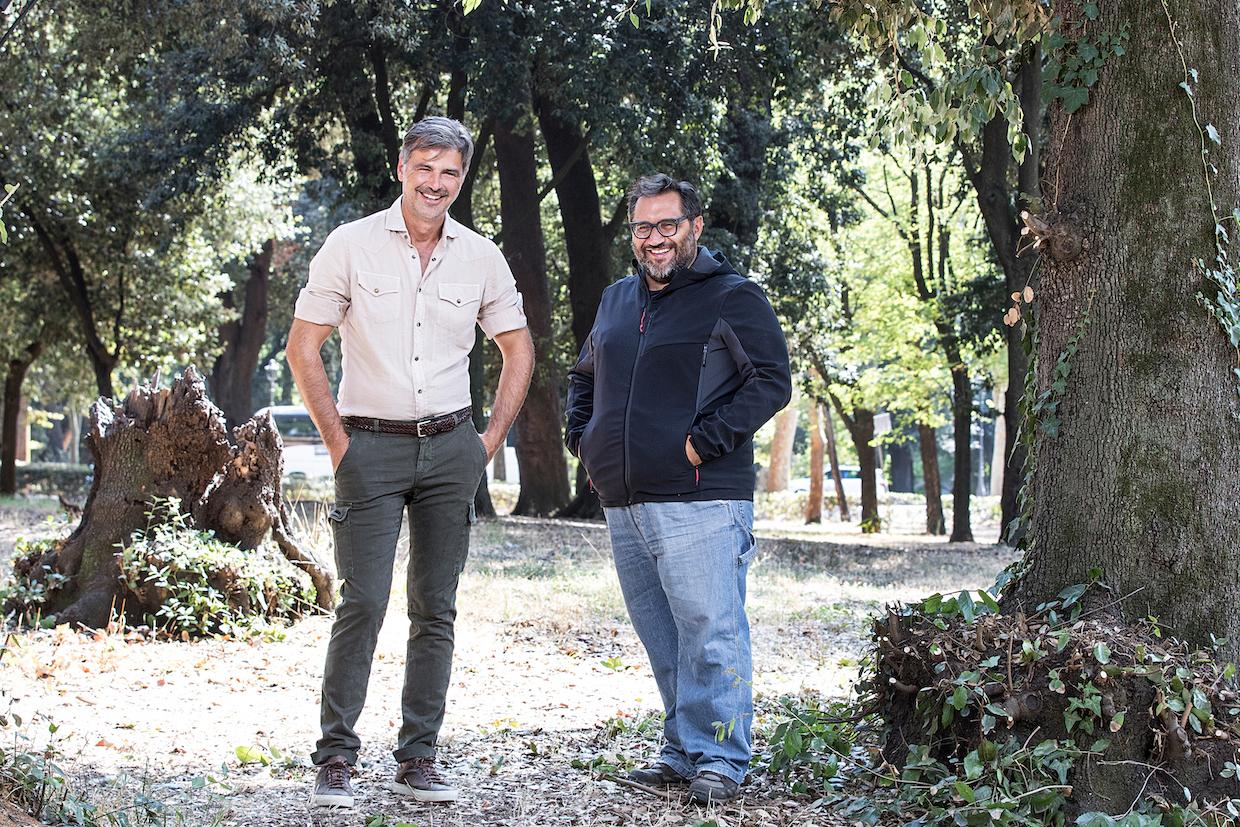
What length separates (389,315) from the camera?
4.66m

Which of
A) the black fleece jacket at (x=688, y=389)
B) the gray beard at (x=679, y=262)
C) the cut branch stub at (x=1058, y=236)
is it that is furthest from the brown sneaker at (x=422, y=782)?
the cut branch stub at (x=1058, y=236)

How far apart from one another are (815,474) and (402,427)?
31259 mm

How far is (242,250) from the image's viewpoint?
2488 centimetres

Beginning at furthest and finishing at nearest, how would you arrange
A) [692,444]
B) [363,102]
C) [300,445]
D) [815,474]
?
[300,445] < [815,474] < [363,102] < [692,444]

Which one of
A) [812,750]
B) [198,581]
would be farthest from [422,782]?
[198,581]

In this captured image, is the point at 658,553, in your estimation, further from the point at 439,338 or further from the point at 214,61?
the point at 214,61

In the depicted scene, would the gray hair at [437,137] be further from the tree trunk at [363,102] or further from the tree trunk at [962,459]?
the tree trunk at [962,459]

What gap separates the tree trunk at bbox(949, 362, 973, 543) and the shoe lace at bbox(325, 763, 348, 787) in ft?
63.7

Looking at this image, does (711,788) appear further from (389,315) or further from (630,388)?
(389,315)

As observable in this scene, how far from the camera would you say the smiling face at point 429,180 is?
4.59 metres

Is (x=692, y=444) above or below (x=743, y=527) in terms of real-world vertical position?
above

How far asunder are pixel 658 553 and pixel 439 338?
1.10 m

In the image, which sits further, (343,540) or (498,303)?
(498,303)

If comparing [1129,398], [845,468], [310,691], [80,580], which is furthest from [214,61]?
[845,468]
